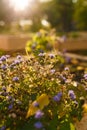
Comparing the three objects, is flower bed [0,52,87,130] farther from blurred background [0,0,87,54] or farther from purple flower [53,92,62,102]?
blurred background [0,0,87,54]

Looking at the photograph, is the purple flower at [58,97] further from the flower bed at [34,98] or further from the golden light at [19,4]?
the golden light at [19,4]

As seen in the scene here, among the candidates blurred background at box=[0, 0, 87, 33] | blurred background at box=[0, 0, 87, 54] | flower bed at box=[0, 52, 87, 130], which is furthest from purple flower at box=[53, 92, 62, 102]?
blurred background at box=[0, 0, 87, 33]

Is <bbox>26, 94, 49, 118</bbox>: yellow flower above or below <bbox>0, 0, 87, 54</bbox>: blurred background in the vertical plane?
below

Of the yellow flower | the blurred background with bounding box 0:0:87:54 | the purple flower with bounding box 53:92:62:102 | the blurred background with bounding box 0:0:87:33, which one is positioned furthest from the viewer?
the blurred background with bounding box 0:0:87:33

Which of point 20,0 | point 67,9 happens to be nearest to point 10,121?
point 20,0

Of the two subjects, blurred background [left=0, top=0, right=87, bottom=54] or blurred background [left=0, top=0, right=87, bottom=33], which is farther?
blurred background [left=0, top=0, right=87, bottom=33]

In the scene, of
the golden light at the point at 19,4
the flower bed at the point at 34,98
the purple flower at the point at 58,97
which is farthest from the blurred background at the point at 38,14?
the purple flower at the point at 58,97

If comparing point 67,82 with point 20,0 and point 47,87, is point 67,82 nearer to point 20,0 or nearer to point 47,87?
point 47,87
